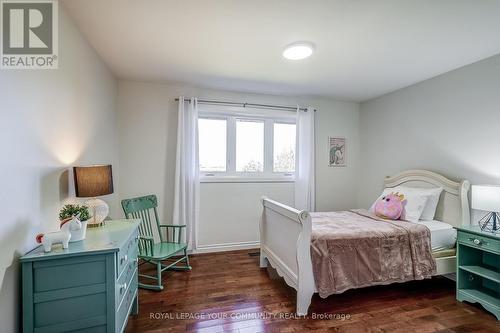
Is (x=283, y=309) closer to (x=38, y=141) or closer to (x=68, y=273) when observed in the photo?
(x=68, y=273)

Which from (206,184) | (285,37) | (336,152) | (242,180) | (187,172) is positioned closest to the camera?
(285,37)

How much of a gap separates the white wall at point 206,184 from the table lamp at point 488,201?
198 cm

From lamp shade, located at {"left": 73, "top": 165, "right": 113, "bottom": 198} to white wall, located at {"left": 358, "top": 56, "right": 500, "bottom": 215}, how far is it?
12.0ft

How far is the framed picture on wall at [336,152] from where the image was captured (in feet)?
13.3

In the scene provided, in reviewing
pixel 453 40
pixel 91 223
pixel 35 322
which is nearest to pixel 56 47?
pixel 91 223

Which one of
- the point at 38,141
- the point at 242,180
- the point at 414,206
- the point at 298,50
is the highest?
the point at 298,50

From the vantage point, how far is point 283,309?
6.93ft

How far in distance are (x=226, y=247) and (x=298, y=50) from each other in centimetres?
283

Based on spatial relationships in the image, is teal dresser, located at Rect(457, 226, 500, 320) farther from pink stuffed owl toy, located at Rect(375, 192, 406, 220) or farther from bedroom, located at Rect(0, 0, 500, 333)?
pink stuffed owl toy, located at Rect(375, 192, 406, 220)

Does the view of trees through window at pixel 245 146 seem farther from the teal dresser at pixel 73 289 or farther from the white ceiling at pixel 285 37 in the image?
the teal dresser at pixel 73 289

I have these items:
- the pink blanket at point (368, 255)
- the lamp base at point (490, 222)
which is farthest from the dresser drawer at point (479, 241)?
the pink blanket at point (368, 255)

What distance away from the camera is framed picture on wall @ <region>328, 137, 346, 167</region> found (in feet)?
13.3

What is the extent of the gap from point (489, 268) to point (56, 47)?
421 cm

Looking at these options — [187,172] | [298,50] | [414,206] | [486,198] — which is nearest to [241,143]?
[187,172]
